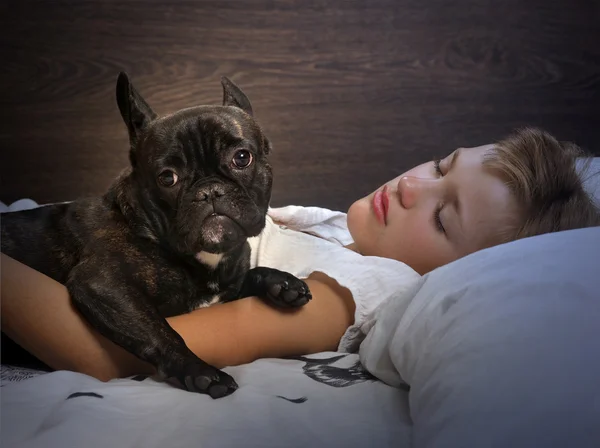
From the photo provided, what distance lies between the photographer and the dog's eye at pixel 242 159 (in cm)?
84

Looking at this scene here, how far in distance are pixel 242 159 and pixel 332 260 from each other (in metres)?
0.26

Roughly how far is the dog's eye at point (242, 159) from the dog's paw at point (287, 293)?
0.18 meters

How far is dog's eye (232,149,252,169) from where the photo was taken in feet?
2.75

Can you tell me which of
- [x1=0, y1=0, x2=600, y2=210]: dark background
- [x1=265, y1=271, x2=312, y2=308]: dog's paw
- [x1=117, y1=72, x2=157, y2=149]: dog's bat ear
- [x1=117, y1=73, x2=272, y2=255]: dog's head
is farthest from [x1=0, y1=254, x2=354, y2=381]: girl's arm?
[x1=0, y1=0, x2=600, y2=210]: dark background

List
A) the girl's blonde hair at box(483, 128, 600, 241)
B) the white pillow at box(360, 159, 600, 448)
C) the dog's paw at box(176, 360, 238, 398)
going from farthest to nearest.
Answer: the girl's blonde hair at box(483, 128, 600, 241) → the dog's paw at box(176, 360, 238, 398) → the white pillow at box(360, 159, 600, 448)

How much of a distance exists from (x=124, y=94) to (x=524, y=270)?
57cm

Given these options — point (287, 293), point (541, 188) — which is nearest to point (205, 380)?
point (287, 293)

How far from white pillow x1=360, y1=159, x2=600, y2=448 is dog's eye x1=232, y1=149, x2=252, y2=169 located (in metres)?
0.33

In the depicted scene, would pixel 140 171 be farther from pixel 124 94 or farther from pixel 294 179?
pixel 294 179

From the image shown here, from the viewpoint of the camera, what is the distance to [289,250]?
1122 millimetres

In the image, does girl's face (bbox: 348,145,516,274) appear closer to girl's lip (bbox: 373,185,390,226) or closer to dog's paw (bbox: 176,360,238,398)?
girl's lip (bbox: 373,185,390,226)

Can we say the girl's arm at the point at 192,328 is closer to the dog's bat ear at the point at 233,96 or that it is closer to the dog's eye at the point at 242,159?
the dog's eye at the point at 242,159

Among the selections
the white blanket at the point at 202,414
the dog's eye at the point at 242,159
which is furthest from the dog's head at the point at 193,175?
the white blanket at the point at 202,414

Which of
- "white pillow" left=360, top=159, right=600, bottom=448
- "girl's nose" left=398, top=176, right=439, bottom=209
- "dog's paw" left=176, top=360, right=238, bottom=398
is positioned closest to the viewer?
"white pillow" left=360, top=159, right=600, bottom=448
